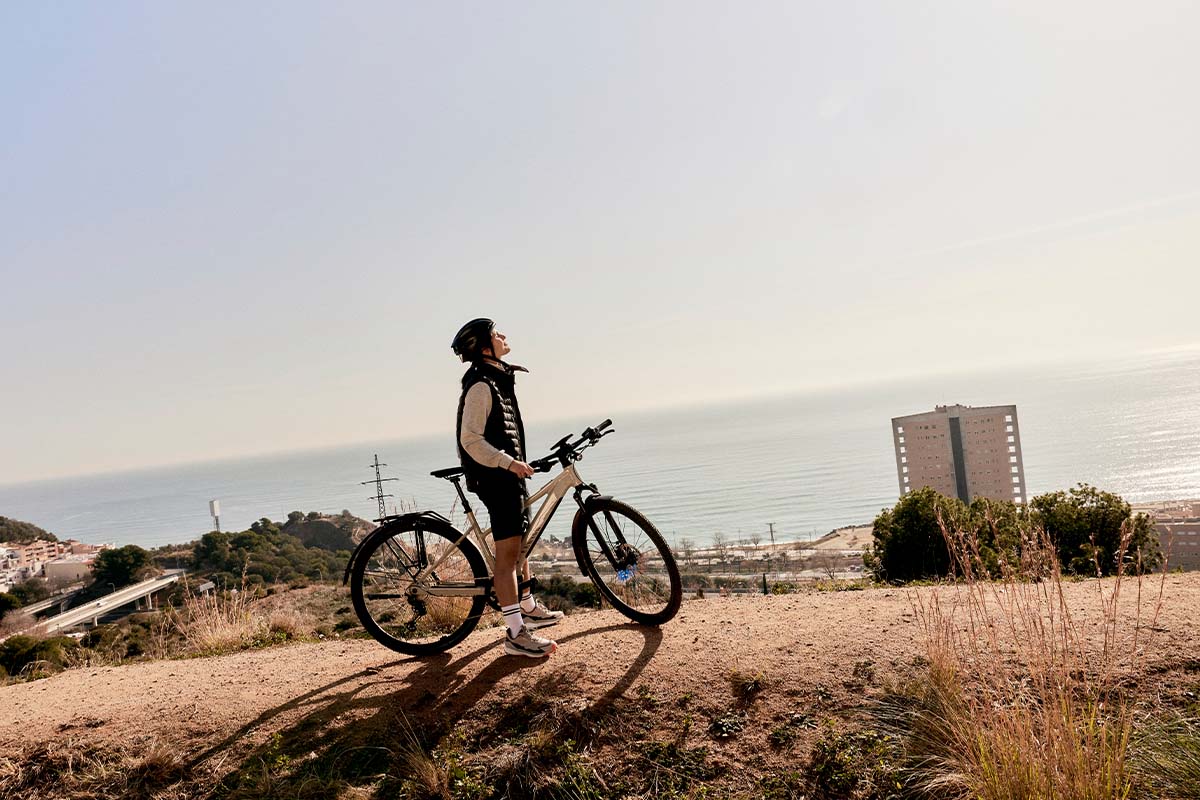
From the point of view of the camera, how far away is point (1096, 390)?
177875 mm

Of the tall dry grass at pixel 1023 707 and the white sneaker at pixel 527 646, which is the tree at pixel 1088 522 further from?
the white sneaker at pixel 527 646

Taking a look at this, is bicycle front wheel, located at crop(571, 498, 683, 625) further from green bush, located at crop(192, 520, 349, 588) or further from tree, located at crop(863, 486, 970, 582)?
green bush, located at crop(192, 520, 349, 588)

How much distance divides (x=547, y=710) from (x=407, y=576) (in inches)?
66.8

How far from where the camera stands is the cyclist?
4.49m

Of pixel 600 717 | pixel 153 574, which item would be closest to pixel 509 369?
pixel 600 717

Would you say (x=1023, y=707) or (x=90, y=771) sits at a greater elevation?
(x=1023, y=707)

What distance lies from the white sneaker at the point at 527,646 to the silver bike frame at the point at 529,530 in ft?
1.43

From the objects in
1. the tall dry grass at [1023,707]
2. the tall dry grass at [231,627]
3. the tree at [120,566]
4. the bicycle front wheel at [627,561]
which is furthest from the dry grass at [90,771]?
the tree at [120,566]

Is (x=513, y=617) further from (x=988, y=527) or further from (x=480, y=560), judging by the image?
(x=988, y=527)

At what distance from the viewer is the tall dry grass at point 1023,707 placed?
2.55 meters

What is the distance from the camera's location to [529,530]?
4828 mm

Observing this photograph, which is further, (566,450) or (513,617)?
(566,450)

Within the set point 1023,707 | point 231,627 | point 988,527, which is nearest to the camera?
point 1023,707

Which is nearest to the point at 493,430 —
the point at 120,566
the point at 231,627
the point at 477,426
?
the point at 477,426
